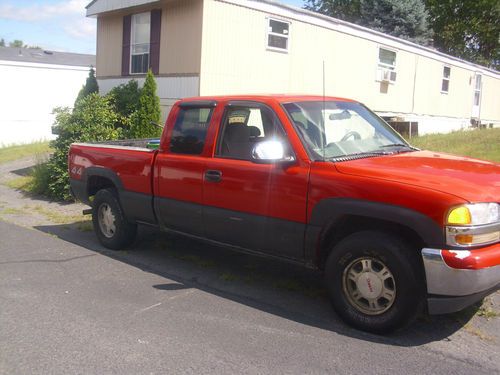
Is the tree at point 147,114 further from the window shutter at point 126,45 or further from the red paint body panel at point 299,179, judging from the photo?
the red paint body panel at point 299,179

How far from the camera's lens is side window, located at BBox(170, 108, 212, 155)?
5.48 metres

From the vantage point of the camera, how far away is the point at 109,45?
15.0m

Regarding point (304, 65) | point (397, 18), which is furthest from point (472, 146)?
point (397, 18)

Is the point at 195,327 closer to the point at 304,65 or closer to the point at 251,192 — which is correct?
the point at 251,192

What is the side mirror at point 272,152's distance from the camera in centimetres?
457

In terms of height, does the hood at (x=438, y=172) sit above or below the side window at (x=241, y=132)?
below

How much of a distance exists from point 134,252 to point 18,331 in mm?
2512

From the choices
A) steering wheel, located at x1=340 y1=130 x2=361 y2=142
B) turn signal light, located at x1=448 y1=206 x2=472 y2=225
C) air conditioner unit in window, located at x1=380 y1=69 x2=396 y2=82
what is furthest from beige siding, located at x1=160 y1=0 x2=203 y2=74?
turn signal light, located at x1=448 y1=206 x2=472 y2=225

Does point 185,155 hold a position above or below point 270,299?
above

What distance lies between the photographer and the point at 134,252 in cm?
669

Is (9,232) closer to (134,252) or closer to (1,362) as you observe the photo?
(134,252)

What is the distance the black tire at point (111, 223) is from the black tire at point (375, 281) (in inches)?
121

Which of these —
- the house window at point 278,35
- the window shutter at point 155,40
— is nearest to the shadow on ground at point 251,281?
the window shutter at point 155,40

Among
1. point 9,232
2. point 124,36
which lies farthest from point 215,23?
point 9,232
